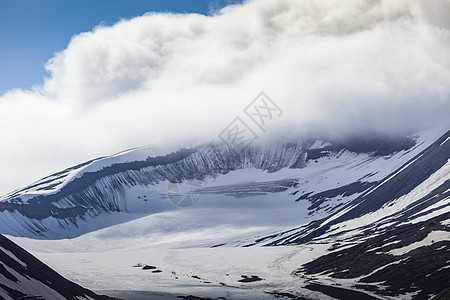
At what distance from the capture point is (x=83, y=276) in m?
178

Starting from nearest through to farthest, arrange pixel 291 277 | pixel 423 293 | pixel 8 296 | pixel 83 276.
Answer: pixel 8 296 → pixel 423 293 → pixel 291 277 → pixel 83 276

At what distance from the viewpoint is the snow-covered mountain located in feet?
234

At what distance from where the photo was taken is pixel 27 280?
81250 millimetres

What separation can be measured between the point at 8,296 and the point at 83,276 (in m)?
116

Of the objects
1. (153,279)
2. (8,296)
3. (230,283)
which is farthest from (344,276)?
(8,296)

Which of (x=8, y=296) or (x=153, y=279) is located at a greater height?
(x=8, y=296)

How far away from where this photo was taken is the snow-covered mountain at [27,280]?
71.4m

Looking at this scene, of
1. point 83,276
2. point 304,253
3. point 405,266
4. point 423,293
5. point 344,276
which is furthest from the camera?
point 304,253

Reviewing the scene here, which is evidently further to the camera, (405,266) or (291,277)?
(291,277)

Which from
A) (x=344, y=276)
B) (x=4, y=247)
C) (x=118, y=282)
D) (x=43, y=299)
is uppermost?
(x=4, y=247)

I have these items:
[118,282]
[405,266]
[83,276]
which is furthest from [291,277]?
[83,276]

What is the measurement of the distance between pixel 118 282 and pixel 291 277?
45.5 meters

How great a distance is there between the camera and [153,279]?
167250 millimetres

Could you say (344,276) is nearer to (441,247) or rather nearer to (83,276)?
(441,247)
